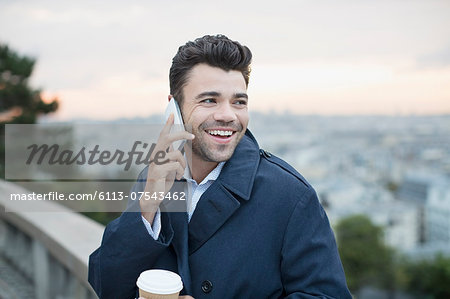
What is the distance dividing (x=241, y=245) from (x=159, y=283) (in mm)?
314

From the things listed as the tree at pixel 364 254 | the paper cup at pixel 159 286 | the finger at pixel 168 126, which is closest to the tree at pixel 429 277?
the tree at pixel 364 254

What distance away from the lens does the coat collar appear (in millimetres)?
1462

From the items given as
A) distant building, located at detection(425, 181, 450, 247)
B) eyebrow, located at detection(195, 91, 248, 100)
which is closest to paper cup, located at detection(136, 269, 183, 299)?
eyebrow, located at detection(195, 91, 248, 100)

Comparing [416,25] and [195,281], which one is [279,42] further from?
[195,281]

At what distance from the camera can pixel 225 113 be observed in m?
1.50

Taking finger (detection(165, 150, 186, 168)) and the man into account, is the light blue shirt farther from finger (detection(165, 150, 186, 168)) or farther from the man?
finger (detection(165, 150, 186, 168))

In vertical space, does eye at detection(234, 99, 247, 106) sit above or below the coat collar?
above

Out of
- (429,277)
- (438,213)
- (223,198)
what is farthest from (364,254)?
(223,198)

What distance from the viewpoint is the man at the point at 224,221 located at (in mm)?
1374

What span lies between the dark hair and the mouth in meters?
0.18

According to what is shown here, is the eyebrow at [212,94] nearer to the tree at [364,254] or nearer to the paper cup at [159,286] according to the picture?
the paper cup at [159,286]

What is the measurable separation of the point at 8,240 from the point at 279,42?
96.1 metres

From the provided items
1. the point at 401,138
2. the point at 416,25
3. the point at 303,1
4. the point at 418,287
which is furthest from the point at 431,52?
the point at 418,287

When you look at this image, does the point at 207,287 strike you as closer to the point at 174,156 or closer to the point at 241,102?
the point at 174,156
